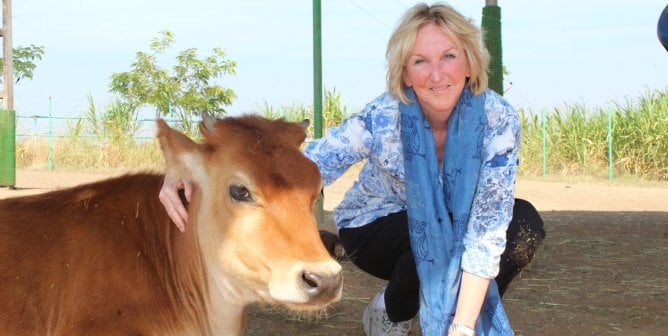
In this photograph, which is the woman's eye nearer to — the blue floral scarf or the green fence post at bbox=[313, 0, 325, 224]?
the blue floral scarf

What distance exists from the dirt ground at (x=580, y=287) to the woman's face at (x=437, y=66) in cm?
177

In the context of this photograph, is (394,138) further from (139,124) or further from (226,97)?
(226,97)

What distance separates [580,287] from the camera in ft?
22.2

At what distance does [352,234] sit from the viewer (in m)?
4.69

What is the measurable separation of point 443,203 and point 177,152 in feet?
4.50

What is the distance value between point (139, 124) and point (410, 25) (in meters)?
19.4

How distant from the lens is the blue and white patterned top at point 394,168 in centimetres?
380

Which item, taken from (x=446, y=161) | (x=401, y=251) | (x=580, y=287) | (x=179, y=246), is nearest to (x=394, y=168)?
(x=446, y=161)

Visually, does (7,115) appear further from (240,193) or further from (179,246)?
(240,193)

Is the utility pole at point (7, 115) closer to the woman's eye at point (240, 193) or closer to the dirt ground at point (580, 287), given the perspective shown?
the dirt ground at point (580, 287)

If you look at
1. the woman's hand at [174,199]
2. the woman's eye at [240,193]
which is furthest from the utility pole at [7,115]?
the woman's eye at [240,193]

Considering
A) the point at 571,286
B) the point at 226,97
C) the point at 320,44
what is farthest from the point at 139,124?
the point at 571,286

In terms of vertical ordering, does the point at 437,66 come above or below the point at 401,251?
above

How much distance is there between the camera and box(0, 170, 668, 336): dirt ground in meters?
5.42
